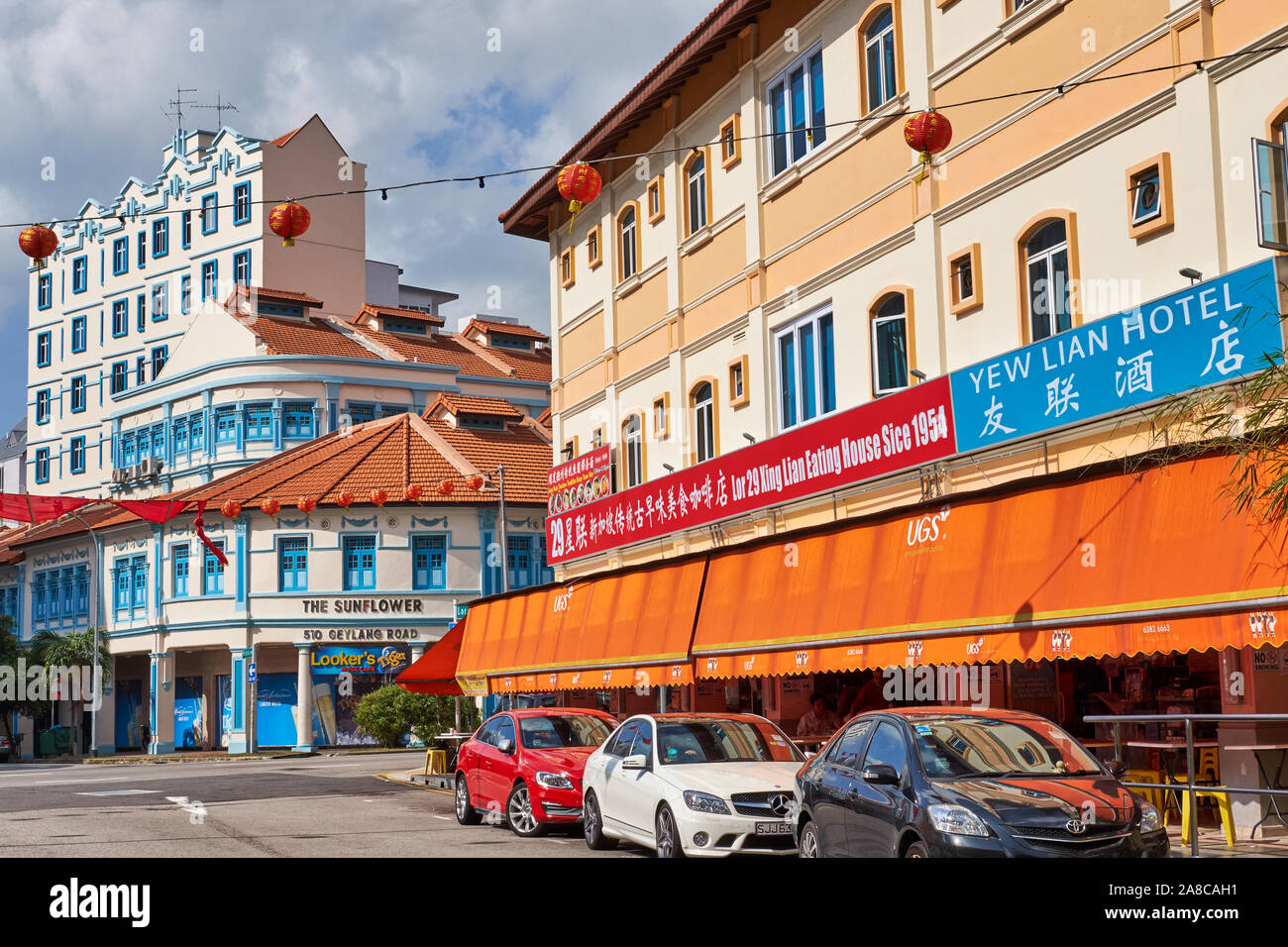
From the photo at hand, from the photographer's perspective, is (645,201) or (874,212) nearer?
(874,212)

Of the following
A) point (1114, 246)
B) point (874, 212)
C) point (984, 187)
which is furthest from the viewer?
point (874, 212)

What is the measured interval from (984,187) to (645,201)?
11.6 m

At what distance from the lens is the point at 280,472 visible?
5572 cm

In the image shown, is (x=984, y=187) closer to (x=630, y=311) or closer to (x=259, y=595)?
(x=630, y=311)

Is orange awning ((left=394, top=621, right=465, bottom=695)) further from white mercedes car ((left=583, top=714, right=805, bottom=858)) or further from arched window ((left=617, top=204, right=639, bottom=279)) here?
white mercedes car ((left=583, top=714, right=805, bottom=858))

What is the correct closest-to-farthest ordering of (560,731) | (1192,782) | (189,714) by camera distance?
1. (1192,782)
2. (560,731)
3. (189,714)

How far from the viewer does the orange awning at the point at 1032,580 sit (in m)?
12.8

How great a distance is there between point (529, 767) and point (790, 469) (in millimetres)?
6231

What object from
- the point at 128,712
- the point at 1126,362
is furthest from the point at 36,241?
the point at 128,712

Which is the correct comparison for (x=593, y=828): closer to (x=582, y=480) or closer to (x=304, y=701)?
(x=582, y=480)

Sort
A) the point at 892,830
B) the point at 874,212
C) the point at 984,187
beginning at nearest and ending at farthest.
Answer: the point at 892,830, the point at 984,187, the point at 874,212

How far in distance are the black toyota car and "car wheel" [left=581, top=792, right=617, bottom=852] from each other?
172 inches

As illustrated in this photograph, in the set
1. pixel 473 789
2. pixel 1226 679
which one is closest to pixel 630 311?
pixel 473 789

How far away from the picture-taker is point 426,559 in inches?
2154
